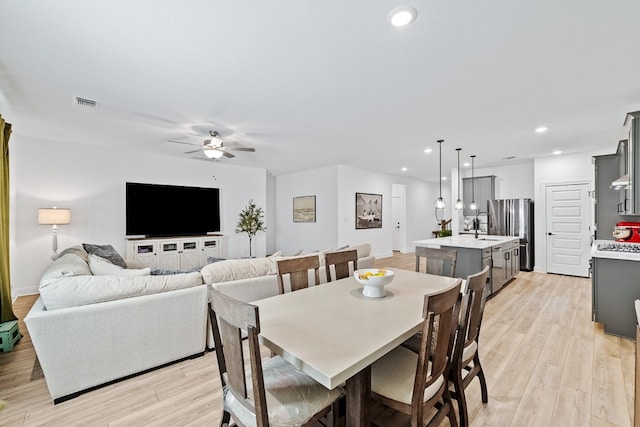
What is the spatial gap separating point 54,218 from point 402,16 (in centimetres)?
547

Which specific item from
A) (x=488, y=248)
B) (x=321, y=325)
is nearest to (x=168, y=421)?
(x=321, y=325)

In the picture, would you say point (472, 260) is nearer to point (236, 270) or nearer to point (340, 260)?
point (340, 260)

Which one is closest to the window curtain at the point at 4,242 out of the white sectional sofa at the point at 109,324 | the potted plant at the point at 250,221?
the white sectional sofa at the point at 109,324

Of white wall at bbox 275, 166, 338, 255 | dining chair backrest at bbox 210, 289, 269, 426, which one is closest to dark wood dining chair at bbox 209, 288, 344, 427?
dining chair backrest at bbox 210, 289, 269, 426

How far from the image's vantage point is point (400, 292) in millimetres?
2039

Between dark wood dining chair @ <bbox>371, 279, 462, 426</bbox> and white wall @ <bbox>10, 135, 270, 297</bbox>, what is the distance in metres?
5.56

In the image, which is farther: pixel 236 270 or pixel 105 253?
pixel 105 253

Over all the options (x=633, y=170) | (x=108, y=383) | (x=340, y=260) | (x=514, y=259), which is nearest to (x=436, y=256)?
(x=340, y=260)

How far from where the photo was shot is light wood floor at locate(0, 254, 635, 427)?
6.03ft

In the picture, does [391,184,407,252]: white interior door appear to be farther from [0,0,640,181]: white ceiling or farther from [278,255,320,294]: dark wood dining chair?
[278,255,320,294]: dark wood dining chair

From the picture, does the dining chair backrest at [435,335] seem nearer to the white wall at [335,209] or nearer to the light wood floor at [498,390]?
the light wood floor at [498,390]

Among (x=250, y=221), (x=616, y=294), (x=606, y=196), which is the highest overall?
(x=606, y=196)

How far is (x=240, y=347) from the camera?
47.6 inches

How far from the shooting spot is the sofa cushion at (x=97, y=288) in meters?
2.00
